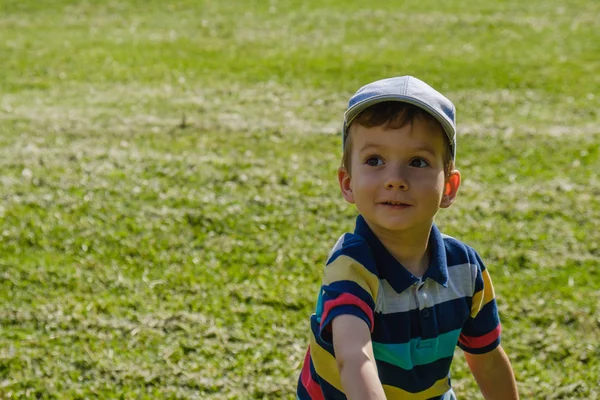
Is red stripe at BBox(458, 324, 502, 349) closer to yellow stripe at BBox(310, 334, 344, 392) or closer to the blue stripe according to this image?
the blue stripe

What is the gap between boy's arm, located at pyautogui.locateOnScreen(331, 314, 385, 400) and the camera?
88.2 inches

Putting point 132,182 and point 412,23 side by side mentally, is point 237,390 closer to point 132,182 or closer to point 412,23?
point 132,182

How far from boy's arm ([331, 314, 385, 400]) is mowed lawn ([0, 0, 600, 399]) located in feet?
4.98

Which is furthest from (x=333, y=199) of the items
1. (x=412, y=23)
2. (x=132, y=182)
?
(x=412, y=23)

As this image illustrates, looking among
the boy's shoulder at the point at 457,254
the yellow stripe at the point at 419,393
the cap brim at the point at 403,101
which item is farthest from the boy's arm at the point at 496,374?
the cap brim at the point at 403,101

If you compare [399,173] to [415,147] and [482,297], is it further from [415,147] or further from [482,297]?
[482,297]

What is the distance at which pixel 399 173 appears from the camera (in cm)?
245

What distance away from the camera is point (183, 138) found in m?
7.02

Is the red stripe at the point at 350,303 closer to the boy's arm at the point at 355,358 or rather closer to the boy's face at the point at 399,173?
the boy's arm at the point at 355,358

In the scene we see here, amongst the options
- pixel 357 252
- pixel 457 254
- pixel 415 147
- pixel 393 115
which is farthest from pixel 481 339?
pixel 393 115

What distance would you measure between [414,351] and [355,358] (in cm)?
30

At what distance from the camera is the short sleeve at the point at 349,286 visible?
2373 mm

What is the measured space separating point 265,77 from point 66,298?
4.77 meters

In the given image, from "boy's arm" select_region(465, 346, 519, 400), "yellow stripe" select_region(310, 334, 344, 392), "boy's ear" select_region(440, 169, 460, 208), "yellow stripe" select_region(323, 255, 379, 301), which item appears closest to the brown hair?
"boy's ear" select_region(440, 169, 460, 208)
